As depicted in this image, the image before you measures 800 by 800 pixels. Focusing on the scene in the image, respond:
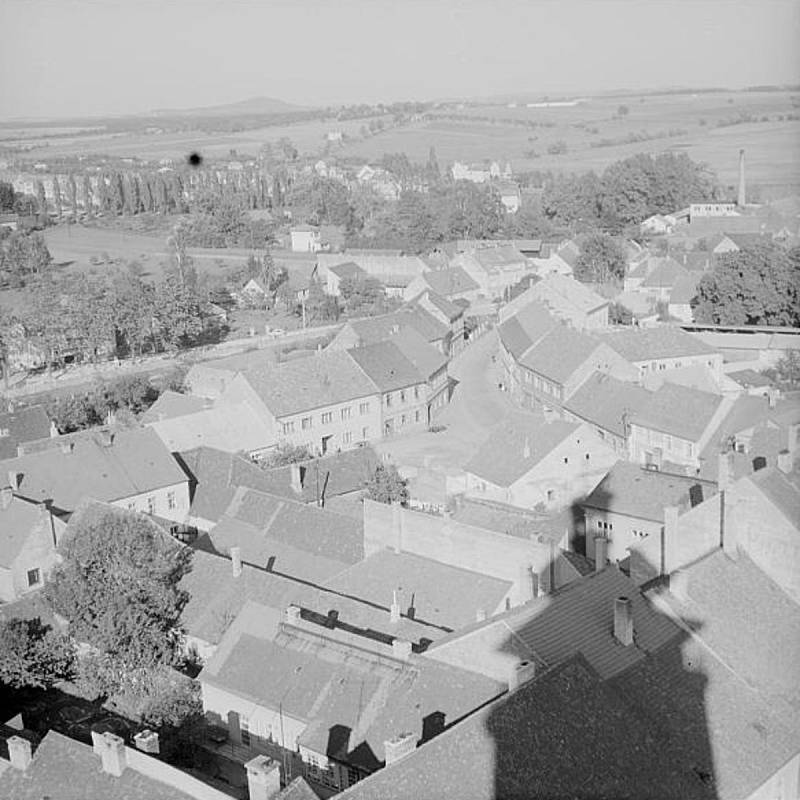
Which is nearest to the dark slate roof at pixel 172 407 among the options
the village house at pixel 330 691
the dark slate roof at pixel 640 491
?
the dark slate roof at pixel 640 491

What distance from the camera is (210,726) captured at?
70.0 ft

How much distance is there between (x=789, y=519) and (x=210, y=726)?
11389 mm

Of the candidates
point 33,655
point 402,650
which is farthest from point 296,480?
point 402,650

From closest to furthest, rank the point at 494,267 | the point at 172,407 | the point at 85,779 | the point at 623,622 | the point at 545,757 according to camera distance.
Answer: the point at 545,757 → the point at 85,779 → the point at 623,622 → the point at 172,407 → the point at 494,267

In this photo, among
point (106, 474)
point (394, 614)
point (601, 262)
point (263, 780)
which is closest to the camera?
point (263, 780)

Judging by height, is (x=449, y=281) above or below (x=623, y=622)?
below

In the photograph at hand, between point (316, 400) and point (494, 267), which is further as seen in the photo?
point (494, 267)

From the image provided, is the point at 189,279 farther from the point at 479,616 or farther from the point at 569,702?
the point at 569,702

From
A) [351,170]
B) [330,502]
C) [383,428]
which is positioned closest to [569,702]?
[330,502]

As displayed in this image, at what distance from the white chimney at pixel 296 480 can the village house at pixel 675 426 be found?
10555 millimetres

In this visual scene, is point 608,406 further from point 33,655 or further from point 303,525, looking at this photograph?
point 33,655

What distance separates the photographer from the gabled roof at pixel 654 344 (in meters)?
46.1

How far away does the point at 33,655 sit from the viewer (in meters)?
23.8

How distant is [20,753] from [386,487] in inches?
679
